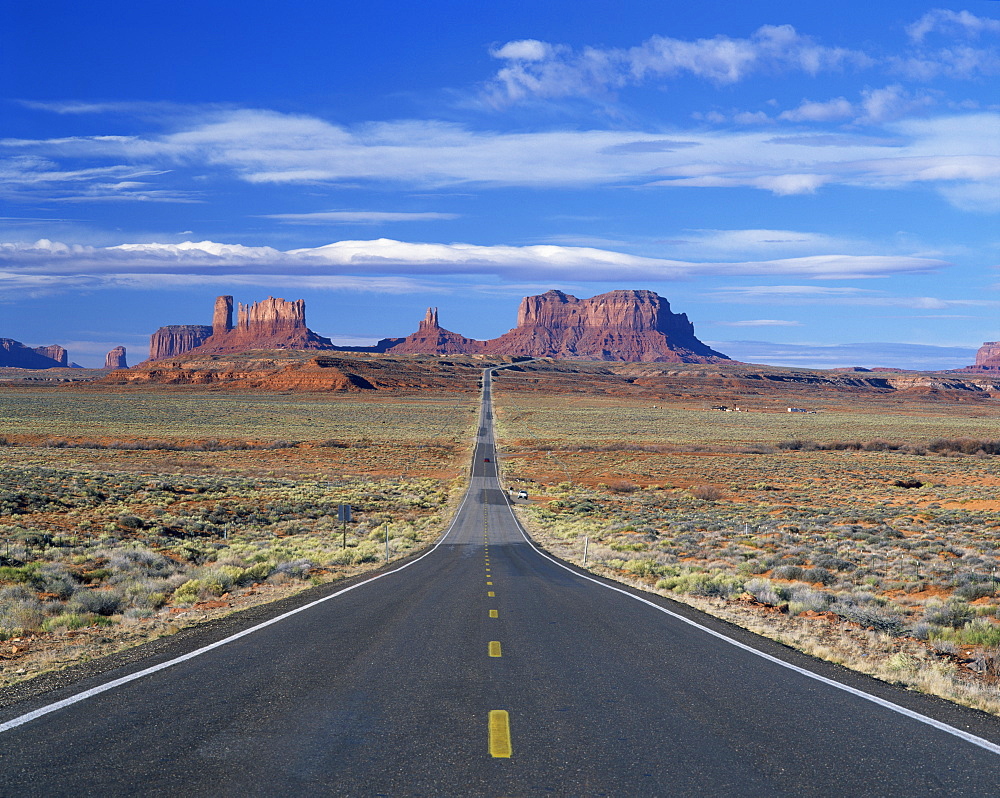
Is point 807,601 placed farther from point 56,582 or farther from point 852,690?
point 56,582

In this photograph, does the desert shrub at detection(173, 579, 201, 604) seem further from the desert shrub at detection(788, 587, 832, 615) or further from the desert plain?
the desert shrub at detection(788, 587, 832, 615)

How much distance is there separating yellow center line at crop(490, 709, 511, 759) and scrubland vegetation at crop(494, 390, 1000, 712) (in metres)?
4.78

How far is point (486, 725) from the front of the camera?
6.24 metres

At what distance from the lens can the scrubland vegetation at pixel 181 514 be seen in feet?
43.0

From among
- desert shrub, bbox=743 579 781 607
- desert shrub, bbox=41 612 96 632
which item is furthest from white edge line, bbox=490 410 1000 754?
desert shrub, bbox=41 612 96 632

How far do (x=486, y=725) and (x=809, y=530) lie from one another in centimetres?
2569

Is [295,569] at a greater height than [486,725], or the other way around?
[486,725]

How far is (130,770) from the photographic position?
16.7ft

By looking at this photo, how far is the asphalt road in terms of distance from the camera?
16.6 ft

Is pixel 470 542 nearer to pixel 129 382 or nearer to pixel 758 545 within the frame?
pixel 758 545

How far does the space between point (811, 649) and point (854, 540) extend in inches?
683

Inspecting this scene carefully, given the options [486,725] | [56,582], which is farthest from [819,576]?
[56,582]

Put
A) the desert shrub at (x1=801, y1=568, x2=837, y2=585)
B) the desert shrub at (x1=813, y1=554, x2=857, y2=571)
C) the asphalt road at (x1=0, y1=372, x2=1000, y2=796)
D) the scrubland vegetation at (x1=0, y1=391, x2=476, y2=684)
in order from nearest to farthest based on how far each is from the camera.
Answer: the asphalt road at (x1=0, y1=372, x2=1000, y2=796)
the scrubland vegetation at (x1=0, y1=391, x2=476, y2=684)
the desert shrub at (x1=801, y1=568, x2=837, y2=585)
the desert shrub at (x1=813, y1=554, x2=857, y2=571)

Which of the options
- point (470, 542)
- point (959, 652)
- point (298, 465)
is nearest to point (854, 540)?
point (470, 542)
